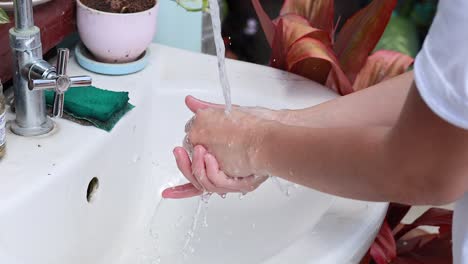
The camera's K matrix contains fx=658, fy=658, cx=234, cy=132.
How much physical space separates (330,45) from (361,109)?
0.20m

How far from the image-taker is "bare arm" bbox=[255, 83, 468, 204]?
0.50 m

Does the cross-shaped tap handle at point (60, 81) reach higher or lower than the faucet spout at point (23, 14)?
lower

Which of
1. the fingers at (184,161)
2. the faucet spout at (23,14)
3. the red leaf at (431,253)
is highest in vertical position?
the faucet spout at (23,14)

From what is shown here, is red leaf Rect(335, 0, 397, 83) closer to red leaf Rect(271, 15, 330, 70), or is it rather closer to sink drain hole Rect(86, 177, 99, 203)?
red leaf Rect(271, 15, 330, 70)

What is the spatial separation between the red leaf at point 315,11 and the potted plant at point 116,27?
0.75 ft

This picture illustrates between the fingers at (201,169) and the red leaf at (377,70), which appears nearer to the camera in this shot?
the fingers at (201,169)

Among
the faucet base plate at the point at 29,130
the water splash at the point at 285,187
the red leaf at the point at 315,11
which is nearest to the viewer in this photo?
the faucet base plate at the point at 29,130

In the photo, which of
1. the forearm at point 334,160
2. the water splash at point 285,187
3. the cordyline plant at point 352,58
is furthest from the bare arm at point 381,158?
the cordyline plant at point 352,58

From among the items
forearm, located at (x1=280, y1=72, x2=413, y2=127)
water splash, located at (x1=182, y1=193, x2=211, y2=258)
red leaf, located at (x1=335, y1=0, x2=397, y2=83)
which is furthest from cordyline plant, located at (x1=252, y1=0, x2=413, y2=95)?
water splash, located at (x1=182, y1=193, x2=211, y2=258)

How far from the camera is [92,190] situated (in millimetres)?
839

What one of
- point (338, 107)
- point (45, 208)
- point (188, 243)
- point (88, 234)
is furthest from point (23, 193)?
point (338, 107)

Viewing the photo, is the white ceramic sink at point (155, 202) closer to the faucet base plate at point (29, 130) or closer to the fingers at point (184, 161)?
the faucet base plate at point (29, 130)

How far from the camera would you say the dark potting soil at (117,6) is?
3.06 ft

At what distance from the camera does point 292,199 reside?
35.2 inches
